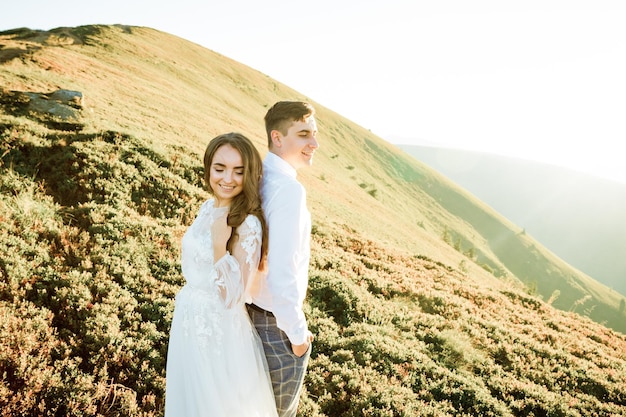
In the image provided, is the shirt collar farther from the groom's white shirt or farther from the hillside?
the hillside

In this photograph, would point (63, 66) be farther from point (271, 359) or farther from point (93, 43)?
point (271, 359)

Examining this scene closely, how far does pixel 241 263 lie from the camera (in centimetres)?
316

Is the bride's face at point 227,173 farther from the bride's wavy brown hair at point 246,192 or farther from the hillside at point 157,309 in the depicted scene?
the hillside at point 157,309

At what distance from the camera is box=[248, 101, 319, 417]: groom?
2.95 meters

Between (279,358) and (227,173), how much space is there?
70.3 inches

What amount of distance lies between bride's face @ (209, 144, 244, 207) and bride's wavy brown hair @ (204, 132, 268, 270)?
4 centimetres

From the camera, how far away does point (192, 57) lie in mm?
60469

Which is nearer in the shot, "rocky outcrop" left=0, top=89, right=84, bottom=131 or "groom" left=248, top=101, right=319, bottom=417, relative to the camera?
"groom" left=248, top=101, right=319, bottom=417

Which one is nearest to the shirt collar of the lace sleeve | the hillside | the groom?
the groom

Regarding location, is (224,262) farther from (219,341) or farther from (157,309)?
(157,309)

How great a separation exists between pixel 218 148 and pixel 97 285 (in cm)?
454

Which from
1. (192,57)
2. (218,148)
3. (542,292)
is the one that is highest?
(192,57)

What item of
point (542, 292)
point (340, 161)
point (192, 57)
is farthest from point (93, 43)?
point (542, 292)

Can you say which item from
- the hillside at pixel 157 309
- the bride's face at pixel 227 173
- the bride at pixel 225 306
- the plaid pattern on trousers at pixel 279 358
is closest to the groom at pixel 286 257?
the plaid pattern on trousers at pixel 279 358
